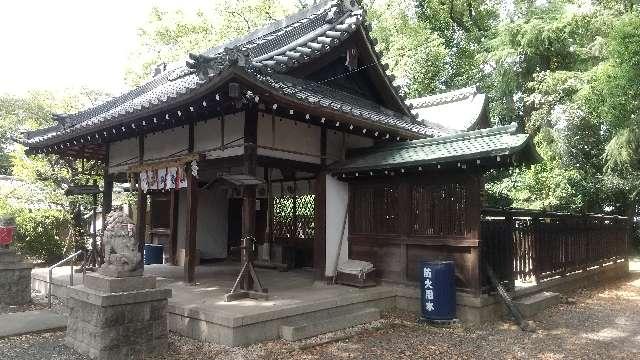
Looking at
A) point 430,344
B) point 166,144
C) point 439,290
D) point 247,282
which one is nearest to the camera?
point 430,344

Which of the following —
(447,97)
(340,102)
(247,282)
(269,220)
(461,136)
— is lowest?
(247,282)

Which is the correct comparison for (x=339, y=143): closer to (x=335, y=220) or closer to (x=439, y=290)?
(x=335, y=220)

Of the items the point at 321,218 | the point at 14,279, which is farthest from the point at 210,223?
the point at 14,279

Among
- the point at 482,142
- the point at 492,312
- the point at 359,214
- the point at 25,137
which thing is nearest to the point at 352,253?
the point at 359,214

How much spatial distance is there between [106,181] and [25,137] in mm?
2615

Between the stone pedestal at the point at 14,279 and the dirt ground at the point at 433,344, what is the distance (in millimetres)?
3039

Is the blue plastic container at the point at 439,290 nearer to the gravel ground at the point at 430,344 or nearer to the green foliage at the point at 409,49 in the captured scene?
the gravel ground at the point at 430,344

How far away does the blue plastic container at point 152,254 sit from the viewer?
14438 mm

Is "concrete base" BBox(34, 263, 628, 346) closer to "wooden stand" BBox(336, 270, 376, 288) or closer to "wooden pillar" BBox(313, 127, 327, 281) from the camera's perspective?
"wooden stand" BBox(336, 270, 376, 288)

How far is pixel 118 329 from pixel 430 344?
464 centimetres

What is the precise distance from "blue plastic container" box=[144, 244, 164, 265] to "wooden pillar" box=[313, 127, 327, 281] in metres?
6.44

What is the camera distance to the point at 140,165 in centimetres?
1127

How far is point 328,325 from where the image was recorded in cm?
776

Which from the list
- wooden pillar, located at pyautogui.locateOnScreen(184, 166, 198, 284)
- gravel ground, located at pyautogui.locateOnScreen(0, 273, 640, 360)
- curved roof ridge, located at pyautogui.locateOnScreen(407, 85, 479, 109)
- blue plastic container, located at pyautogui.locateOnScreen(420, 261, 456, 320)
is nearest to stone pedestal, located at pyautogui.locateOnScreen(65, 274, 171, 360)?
gravel ground, located at pyautogui.locateOnScreen(0, 273, 640, 360)
